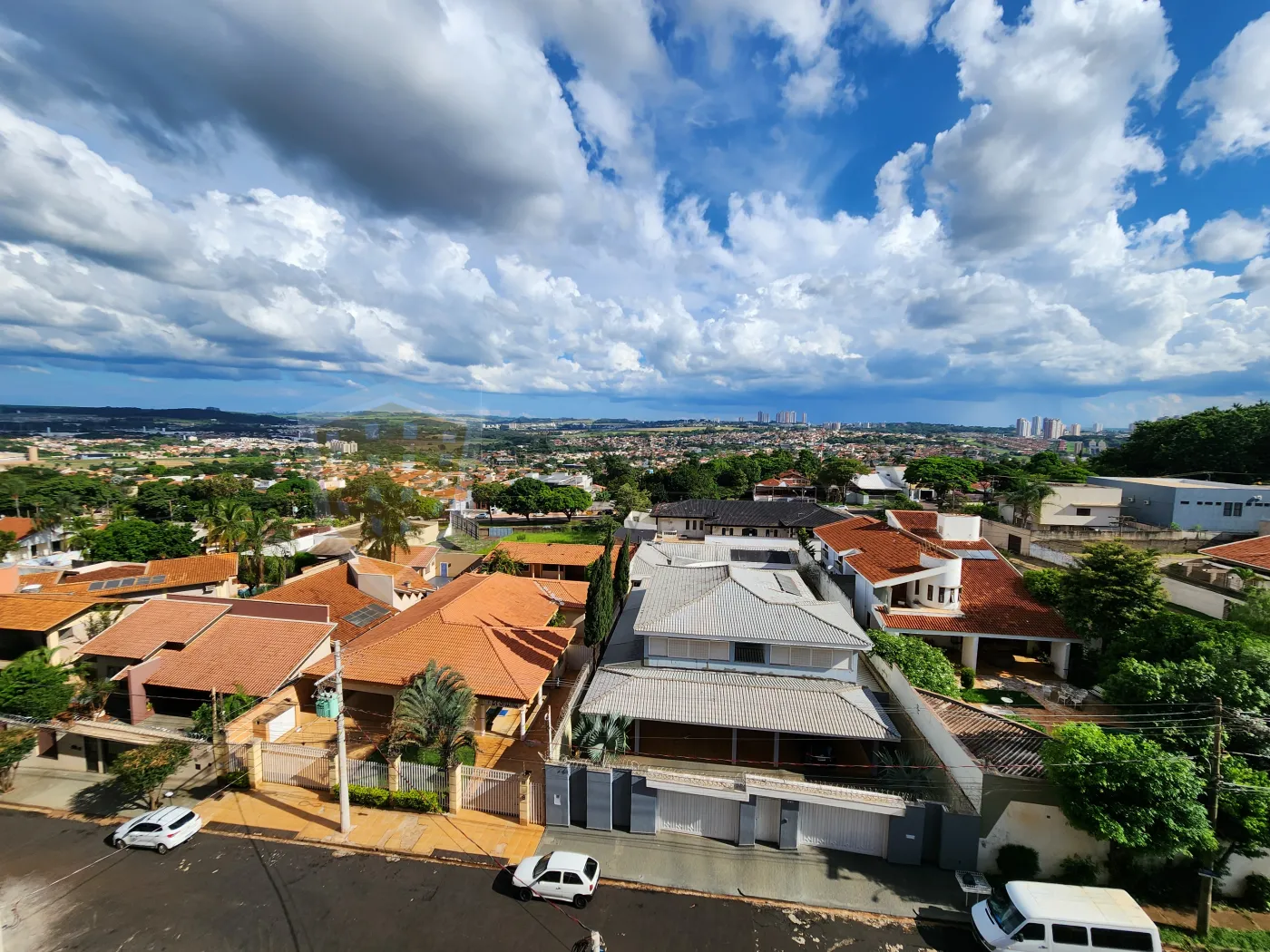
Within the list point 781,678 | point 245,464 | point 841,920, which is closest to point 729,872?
point 841,920

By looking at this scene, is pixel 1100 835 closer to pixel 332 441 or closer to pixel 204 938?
pixel 204 938

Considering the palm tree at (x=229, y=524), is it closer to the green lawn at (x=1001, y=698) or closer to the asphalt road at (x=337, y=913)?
the asphalt road at (x=337, y=913)

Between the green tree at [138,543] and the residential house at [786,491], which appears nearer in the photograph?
the green tree at [138,543]

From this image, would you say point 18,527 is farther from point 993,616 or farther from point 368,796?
point 993,616

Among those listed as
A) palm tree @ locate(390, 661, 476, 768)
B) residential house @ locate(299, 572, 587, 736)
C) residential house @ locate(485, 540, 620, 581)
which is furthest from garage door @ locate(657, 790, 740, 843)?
residential house @ locate(485, 540, 620, 581)

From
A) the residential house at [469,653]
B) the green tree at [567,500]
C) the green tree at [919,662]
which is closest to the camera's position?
the residential house at [469,653]

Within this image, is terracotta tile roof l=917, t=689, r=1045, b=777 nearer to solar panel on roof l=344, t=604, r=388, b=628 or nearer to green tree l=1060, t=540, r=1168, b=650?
green tree l=1060, t=540, r=1168, b=650

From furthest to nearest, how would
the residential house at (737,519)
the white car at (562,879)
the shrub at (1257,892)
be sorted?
the residential house at (737,519) < the shrub at (1257,892) < the white car at (562,879)

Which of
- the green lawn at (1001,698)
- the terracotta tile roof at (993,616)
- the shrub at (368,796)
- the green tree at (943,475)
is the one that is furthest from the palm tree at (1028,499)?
the shrub at (368,796)
